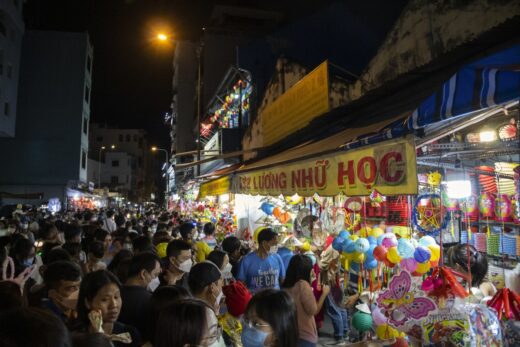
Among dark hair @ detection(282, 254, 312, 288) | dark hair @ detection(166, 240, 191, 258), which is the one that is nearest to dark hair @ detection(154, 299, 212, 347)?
dark hair @ detection(282, 254, 312, 288)

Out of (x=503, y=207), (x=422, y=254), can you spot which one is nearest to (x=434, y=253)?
(x=422, y=254)

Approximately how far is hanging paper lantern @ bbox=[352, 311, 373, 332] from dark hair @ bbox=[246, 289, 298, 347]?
2.57m

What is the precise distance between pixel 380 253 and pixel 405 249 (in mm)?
420

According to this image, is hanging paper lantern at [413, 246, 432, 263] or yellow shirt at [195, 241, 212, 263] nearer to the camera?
hanging paper lantern at [413, 246, 432, 263]

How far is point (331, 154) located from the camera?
4.55 meters

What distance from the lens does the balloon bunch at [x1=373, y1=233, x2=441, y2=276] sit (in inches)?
172

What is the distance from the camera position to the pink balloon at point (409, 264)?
14.4 ft

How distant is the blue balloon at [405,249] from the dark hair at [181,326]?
333 cm

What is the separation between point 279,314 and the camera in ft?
8.13

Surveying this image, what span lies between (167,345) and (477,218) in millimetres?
8248

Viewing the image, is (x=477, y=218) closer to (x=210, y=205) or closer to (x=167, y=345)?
(x=167, y=345)

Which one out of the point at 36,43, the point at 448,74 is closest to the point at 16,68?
the point at 36,43

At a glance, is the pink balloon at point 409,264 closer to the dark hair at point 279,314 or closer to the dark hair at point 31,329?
the dark hair at point 279,314

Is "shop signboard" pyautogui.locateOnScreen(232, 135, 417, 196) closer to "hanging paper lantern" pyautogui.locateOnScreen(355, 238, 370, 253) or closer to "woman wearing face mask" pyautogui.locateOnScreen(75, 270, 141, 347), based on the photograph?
"hanging paper lantern" pyautogui.locateOnScreen(355, 238, 370, 253)
